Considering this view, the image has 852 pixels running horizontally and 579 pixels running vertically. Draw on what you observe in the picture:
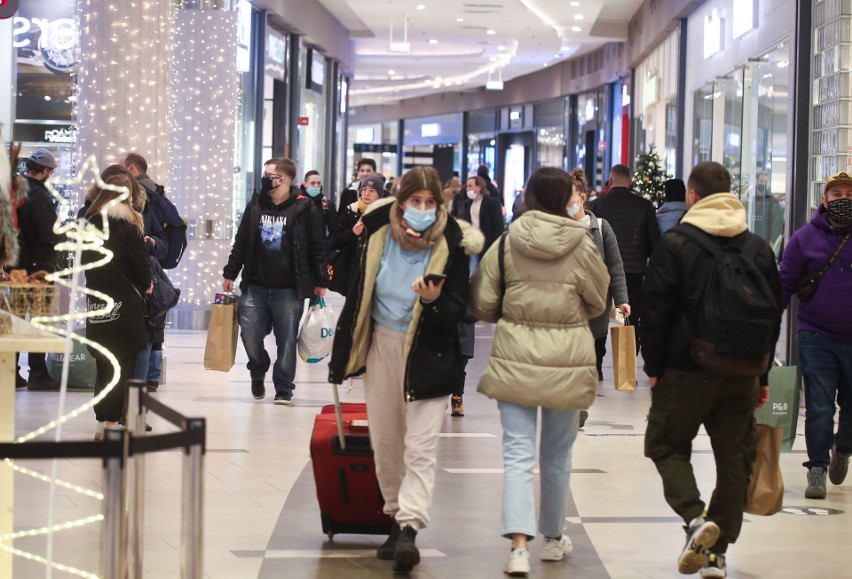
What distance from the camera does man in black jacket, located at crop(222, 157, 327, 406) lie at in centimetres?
857

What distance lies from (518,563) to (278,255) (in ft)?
14.2

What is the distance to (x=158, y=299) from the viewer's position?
774 cm

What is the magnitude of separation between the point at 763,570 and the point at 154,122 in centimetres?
711

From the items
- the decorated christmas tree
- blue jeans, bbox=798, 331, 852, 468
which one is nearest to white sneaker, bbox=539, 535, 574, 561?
blue jeans, bbox=798, 331, 852, 468

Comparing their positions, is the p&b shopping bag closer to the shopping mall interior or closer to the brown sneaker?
the shopping mall interior

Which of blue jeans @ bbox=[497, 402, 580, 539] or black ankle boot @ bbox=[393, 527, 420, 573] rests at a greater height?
blue jeans @ bbox=[497, 402, 580, 539]

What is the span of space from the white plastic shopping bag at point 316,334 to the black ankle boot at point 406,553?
12.4 ft

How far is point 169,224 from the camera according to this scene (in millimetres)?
8914

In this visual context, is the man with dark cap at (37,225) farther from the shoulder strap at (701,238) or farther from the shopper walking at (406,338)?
the shoulder strap at (701,238)

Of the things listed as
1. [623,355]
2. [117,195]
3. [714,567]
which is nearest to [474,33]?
[623,355]

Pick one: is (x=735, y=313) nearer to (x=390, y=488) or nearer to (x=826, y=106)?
(x=390, y=488)

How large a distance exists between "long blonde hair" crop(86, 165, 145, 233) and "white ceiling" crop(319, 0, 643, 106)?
16360 mm

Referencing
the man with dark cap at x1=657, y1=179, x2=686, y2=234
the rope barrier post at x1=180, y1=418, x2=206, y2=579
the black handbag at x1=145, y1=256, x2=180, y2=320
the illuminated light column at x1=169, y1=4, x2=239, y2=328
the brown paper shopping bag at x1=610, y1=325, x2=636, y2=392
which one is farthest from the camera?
the illuminated light column at x1=169, y1=4, x2=239, y2=328

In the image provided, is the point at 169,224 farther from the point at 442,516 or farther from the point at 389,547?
the point at 389,547
